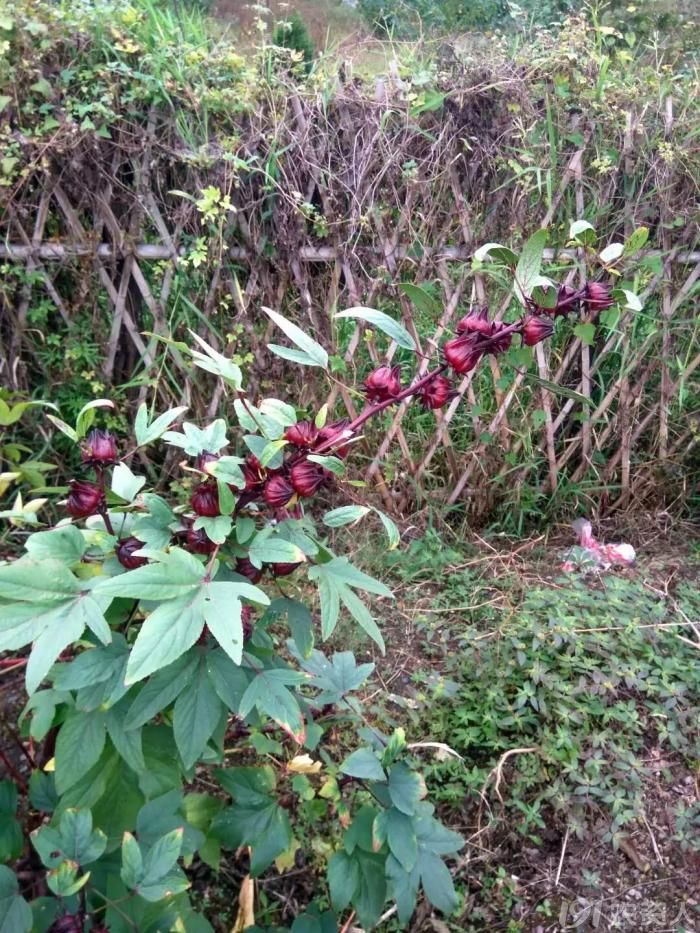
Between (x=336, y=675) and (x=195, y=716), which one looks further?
(x=336, y=675)

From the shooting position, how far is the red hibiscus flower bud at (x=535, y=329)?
74 centimetres

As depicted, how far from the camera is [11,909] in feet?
2.44

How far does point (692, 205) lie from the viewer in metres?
2.55

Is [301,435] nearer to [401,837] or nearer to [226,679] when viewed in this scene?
[226,679]

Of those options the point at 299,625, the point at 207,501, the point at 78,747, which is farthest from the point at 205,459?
the point at 78,747

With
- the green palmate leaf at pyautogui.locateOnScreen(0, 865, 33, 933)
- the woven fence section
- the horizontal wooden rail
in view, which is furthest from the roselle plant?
the horizontal wooden rail

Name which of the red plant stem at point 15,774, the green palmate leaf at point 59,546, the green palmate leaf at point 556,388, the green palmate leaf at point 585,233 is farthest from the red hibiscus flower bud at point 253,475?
the red plant stem at point 15,774

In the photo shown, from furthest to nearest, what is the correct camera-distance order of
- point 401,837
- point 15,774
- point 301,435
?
1. point 15,774
2. point 401,837
3. point 301,435

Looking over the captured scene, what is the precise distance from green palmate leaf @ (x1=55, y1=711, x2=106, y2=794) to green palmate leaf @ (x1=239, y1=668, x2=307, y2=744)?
0.20 metres

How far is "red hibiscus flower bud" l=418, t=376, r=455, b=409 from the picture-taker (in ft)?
2.54

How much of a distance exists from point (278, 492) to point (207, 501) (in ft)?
0.28

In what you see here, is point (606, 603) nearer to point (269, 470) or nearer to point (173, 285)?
point (269, 470)

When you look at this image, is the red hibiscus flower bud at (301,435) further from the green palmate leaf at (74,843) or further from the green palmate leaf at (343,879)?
the green palmate leaf at (343,879)

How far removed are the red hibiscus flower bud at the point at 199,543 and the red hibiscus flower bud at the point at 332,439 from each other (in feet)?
0.58
